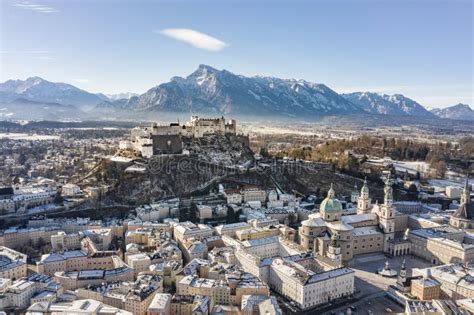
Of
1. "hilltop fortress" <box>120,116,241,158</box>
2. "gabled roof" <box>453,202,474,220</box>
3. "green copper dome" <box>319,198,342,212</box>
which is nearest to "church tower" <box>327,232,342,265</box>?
"green copper dome" <box>319,198,342,212</box>

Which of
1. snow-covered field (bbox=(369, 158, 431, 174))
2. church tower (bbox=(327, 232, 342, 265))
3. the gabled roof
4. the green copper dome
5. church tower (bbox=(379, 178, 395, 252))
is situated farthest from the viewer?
snow-covered field (bbox=(369, 158, 431, 174))

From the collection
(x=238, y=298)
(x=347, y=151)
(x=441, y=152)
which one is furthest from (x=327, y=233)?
(x=441, y=152)

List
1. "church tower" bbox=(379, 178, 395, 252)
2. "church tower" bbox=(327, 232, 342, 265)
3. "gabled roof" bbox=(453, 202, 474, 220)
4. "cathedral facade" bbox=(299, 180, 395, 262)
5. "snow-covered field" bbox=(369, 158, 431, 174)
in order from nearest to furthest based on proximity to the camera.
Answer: "church tower" bbox=(327, 232, 342, 265) < "cathedral facade" bbox=(299, 180, 395, 262) < "church tower" bbox=(379, 178, 395, 252) < "gabled roof" bbox=(453, 202, 474, 220) < "snow-covered field" bbox=(369, 158, 431, 174)

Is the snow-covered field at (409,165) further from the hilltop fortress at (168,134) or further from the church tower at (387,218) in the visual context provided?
the church tower at (387,218)

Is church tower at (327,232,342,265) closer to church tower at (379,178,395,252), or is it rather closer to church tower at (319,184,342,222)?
church tower at (319,184,342,222)

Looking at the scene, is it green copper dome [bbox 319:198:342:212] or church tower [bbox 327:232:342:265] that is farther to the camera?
green copper dome [bbox 319:198:342:212]

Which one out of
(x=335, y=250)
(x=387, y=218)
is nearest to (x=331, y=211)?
(x=335, y=250)

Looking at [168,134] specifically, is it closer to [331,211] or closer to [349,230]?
[331,211]
